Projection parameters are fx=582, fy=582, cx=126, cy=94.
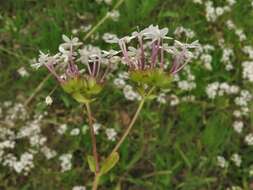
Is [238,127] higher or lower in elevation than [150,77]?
higher

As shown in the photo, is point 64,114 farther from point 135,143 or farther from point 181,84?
point 181,84

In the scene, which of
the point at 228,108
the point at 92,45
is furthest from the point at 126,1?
the point at 228,108

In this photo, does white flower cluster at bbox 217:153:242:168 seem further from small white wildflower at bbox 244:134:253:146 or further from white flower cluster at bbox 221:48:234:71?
white flower cluster at bbox 221:48:234:71

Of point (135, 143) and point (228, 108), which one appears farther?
A: point (228, 108)

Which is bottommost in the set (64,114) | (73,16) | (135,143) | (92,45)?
(135,143)

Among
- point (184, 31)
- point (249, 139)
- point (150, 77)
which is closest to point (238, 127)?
point (249, 139)

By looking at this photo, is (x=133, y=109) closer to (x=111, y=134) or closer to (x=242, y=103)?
(x=111, y=134)

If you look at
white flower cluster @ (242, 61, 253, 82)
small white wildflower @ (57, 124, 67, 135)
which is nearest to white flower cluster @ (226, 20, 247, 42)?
white flower cluster @ (242, 61, 253, 82)
